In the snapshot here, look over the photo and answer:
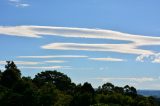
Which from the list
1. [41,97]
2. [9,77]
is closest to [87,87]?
[9,77]

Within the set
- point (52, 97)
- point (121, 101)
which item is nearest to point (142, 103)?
point (121, 101)

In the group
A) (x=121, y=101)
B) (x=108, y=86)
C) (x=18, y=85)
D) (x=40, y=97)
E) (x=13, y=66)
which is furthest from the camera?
(x=108, y=86)

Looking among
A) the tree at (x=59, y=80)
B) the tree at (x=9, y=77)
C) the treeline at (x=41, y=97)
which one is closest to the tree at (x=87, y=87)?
the treeline at (x=41, y=97)

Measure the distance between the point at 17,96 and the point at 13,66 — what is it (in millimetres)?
54728

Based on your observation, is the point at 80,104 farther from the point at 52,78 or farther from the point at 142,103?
the point at 52,78

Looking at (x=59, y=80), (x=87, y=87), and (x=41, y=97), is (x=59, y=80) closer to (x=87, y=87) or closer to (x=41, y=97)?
(x=87, y=87)

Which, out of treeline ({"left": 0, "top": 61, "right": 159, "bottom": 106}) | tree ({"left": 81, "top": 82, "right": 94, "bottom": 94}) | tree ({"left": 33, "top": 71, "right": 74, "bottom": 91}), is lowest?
treeline ({"left": 0, "top": 61, "right": 159, "bottom": 106})

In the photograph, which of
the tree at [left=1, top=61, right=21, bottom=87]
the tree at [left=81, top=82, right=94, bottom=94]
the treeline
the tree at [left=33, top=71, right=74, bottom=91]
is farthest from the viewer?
the tree at [left=33, top=71, right=74, bottom=91]

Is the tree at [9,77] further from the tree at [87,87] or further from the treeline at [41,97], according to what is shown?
the tree at [87,87]

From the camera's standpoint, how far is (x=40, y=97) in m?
94.4

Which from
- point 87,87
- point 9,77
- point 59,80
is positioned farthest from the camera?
point 59,80

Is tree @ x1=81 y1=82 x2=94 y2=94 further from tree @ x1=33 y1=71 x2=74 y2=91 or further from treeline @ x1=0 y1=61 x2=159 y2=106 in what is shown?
tree @ x1=33 y1=71 x2=74 y2=91

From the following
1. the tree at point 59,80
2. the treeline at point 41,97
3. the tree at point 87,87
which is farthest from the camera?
the tree at point 59,80

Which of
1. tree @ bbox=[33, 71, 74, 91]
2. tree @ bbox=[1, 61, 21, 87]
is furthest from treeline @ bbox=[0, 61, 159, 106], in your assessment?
tree @ bbox=[33, 71, 74, 91]
